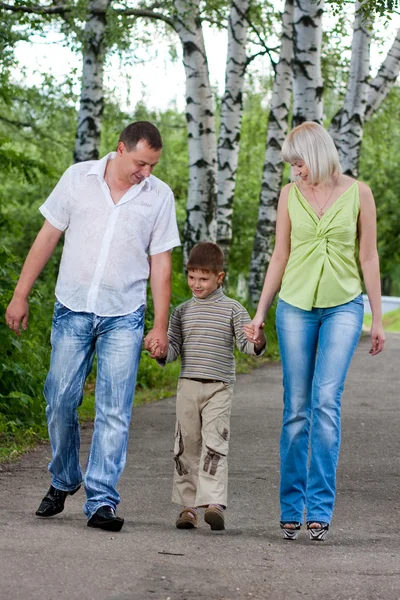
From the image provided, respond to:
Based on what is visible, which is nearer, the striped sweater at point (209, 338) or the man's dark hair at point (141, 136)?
the man's dark hair at point (141, 136)

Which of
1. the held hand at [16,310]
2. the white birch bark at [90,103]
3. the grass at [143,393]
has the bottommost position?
the grass at [143,393]

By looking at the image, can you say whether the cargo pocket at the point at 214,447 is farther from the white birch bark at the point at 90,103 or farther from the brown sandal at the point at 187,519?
the white birch bark at the point at 90,103

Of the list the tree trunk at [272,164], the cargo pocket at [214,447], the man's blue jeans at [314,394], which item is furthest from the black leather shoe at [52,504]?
the tree trunk at [272,164]

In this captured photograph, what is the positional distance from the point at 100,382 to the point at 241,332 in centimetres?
79

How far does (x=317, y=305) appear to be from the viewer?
6430 mm

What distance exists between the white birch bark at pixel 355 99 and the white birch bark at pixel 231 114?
248 centimetres

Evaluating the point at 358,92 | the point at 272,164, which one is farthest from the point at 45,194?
the point at 358,92

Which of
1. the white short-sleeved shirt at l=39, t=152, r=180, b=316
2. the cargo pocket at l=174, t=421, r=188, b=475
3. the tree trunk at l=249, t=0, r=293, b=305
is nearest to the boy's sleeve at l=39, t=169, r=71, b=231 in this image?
the white short-sleeved shirt at l=39, t=152, r=180, b=316

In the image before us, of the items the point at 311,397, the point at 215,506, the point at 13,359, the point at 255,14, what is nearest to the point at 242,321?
the point at 311,397

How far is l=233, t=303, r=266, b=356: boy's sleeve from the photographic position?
21.6 ft

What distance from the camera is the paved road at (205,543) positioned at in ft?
16.5

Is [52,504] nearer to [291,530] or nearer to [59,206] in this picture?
[291,530]

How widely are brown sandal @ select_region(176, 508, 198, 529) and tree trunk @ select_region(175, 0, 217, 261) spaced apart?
13591 millimetres

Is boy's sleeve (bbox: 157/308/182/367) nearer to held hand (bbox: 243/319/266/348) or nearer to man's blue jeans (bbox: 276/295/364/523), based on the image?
held hand (bbox: 243/319/266/348)
